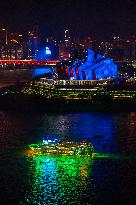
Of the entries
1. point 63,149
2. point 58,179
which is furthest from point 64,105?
point 58,179

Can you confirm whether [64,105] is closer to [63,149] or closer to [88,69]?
[88,69]

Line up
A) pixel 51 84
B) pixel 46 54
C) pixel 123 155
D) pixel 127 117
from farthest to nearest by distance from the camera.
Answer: pixel 46 54, pixel 51 84, pixel 127 117, pixel 123 155

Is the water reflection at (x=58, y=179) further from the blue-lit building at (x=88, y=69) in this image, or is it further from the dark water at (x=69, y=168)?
the blue-lit building at (x=88, y=69)

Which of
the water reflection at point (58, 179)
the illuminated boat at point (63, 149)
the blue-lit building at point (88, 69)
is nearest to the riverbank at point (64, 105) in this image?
the blue-lit building at point (88, 69)

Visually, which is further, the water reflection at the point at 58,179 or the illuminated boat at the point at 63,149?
the illuminated boat at the point at 63,149

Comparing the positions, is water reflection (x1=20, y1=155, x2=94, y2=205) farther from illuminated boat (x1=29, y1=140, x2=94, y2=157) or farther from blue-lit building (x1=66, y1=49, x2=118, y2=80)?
blue-lit building (x1=66, y1=49, x2=118, y2=80)

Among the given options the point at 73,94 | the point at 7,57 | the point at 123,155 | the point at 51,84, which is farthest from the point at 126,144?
the point at 7,57

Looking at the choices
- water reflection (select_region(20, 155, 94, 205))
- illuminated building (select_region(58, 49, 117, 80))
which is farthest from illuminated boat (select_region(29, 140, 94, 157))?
illuminated building (select_region(58, 49, 117, 80))

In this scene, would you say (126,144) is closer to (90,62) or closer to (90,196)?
(90,196)
